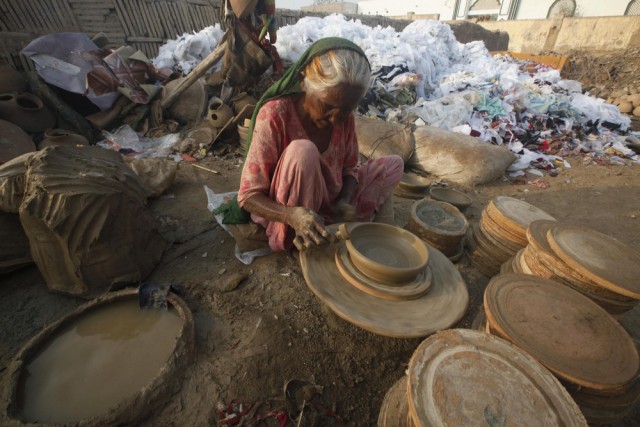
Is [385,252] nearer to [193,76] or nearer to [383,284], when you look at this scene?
[383,284]

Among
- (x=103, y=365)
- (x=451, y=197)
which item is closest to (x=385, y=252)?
(x=103, y=365)

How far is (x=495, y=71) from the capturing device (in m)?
7.62

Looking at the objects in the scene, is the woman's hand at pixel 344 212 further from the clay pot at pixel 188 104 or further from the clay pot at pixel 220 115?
the clay pot at pixel 188 104

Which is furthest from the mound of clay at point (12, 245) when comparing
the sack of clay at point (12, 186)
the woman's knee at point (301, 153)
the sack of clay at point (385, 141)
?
the sack of clay at point (385, 141)

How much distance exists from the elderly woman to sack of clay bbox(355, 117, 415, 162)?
2.18m

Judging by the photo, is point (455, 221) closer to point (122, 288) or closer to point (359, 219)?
point (359, 219)

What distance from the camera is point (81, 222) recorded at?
1874 millimetres

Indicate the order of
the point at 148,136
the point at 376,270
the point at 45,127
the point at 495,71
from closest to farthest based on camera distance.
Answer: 1. the point at 376,270
2. the point at 45,127
3. the point at 148,136
4. the point at 495,71

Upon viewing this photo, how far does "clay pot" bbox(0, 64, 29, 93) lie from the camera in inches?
175

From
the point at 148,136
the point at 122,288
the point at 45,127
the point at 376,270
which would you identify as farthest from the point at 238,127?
the point at 376,270

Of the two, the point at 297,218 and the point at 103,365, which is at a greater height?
the point at 297,218

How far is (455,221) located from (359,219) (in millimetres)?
1074

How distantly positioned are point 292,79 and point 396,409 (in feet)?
6.43

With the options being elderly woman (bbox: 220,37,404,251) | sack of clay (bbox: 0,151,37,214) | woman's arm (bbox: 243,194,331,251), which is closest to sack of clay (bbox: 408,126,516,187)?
elderly woman (bbox: 220,37,404,251)
